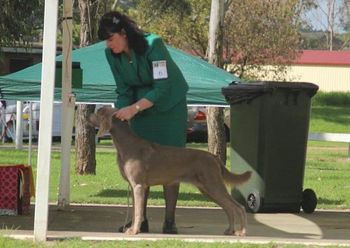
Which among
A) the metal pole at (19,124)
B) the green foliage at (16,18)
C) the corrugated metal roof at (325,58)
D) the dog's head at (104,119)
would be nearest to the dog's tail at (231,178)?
the dog's head at (104,119)

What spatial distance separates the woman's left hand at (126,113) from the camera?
6.94 m

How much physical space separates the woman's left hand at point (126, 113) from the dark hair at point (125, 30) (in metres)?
0.53

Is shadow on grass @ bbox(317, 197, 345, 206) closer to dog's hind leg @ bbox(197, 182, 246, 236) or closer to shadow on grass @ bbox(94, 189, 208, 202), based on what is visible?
shadow on grass @ bbox(94, 189, 208, 202)

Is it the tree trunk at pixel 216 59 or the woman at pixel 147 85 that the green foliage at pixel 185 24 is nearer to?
the tree trunk at pixel 216 59

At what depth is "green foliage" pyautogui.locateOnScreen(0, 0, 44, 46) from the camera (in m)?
9.22

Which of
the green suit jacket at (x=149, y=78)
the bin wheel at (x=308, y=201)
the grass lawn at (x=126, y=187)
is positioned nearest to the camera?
the grass lawn at (x=126, y=187)

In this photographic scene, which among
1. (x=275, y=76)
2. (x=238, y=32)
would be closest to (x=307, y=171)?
(x=238, y=32)

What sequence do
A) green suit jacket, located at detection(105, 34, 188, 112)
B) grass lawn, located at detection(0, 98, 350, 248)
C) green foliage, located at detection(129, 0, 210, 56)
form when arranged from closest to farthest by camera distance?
grass lawn, located at detection(0, 98, 350, 248) → green suit jacket, located at detection(105, 34, 188, 112) → green foliage, located at detection(129, 0, 210, 56)

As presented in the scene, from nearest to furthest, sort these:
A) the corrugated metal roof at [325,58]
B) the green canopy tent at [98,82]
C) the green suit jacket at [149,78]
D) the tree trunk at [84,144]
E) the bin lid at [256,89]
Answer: the green suit jacket at [149,78]
the bin lid at [256,89]
the green canopy tent at [98,82]
the tree trunk at [84,144]
the corrugated metal roof at [325,58]

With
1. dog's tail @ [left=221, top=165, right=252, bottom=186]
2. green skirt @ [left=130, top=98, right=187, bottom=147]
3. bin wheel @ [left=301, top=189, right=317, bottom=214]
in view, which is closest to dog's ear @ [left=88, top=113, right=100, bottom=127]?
green skirt @ [left=130, top=98, right=187, bottom=147]

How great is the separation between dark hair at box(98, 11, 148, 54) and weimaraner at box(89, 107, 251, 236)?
620mm

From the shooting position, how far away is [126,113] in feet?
22.8

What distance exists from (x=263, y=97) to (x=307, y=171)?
7.57 m

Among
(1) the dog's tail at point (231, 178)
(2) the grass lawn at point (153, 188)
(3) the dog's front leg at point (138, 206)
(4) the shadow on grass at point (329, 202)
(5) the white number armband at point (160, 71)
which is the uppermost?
(5) the white number armband at point (160, 71)
